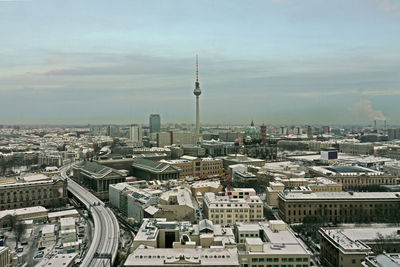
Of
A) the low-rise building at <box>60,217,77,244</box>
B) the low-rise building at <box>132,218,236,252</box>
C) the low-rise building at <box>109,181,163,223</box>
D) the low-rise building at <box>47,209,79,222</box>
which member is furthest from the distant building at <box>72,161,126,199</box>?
the low-rise building at <box>132,218,236,252</box>

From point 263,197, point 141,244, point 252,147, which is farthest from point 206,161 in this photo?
point 141,244

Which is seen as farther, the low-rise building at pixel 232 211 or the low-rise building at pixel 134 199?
the low-rise building at pixel 134 199

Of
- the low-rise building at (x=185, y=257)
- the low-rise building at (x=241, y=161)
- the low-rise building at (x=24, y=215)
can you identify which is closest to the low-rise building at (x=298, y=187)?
the low-rise building at (x=241, y=161)

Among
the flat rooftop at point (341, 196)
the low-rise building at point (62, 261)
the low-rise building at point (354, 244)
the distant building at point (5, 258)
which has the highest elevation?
the flat rooftop at point (341, 196)

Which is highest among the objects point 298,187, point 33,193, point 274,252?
point 298,187

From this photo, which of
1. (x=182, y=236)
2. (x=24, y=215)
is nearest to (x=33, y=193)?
(x=24, y=215)

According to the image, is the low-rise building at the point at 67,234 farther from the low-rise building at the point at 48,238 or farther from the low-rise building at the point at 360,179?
the low-rise building at the point at 360,179

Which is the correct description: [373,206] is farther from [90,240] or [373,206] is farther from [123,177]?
[123,177]

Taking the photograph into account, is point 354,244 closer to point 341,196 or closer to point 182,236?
point 182,236
